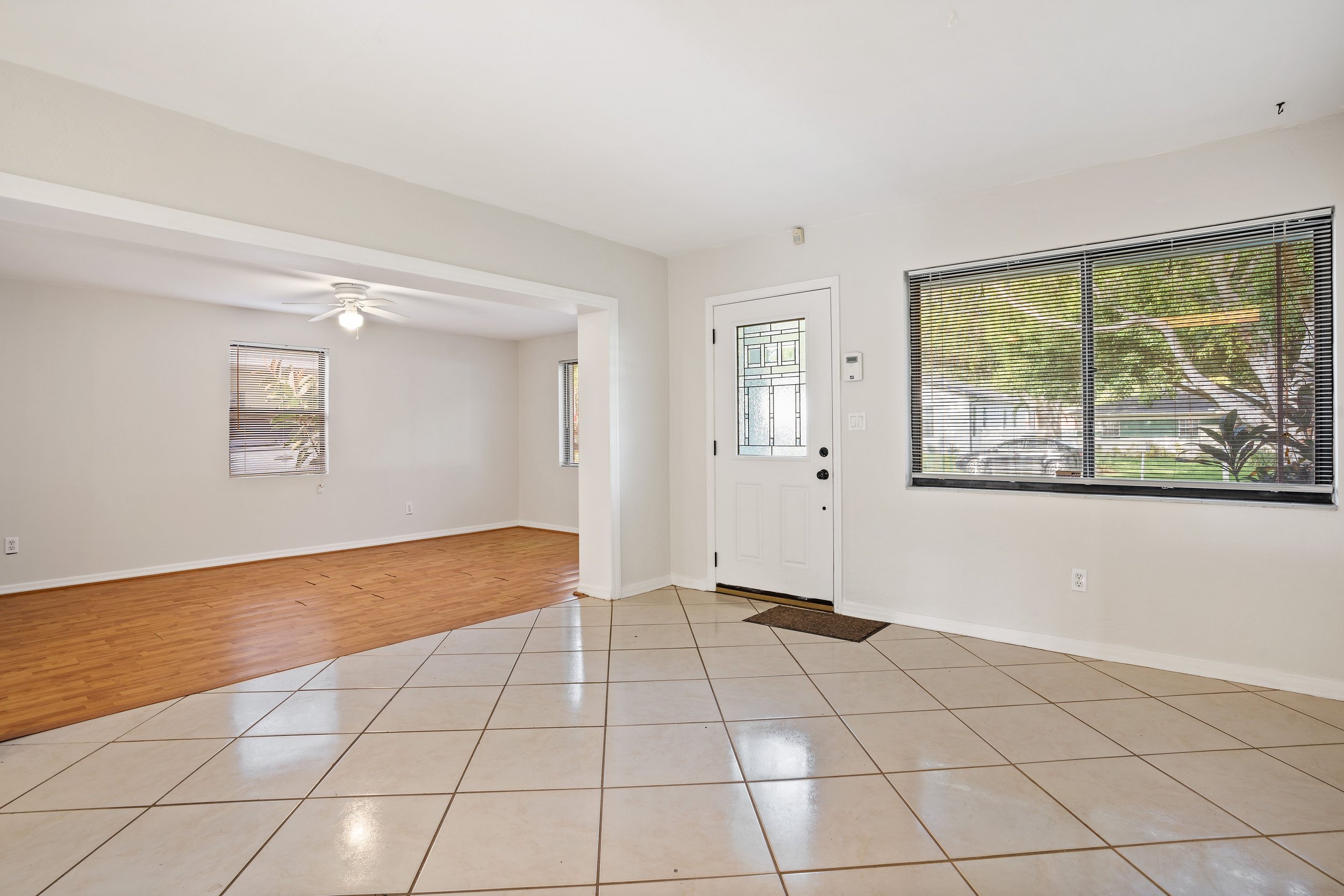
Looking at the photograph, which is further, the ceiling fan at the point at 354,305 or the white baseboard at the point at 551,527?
the white baseboard at the point at 551,527

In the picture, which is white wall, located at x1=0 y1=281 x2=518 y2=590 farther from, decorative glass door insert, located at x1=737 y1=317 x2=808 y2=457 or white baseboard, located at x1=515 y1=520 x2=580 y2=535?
decorative glass door insert, located at x1=737 y1=317 x2=808 y2=457

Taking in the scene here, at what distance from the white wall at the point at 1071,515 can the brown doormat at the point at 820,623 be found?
0.62 feet

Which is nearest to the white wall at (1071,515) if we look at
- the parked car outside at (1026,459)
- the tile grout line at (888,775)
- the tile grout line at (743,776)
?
the parked car outside at (1026,459)

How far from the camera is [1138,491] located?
3373 millimetres

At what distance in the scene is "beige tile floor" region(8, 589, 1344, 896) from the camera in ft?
5.87

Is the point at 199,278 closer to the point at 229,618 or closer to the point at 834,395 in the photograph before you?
the point at 229,618

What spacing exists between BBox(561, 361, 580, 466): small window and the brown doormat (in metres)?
4.32

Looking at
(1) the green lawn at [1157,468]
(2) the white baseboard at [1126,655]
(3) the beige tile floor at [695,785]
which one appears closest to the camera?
(3) the beige tile floor at [695,785]

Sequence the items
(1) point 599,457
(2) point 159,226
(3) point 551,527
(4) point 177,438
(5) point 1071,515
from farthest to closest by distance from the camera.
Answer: (3) point 551,527
(4) point 177,438
(1) point 599,457
(5) point 1071,515
(2) point 159,226

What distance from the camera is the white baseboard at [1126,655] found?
2.96 metres

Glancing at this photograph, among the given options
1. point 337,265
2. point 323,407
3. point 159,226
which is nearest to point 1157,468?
point 337,265

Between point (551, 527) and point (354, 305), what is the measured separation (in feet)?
12.2

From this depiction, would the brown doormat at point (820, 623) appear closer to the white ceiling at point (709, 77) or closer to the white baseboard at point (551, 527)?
the white ceiling at point (709, 77)

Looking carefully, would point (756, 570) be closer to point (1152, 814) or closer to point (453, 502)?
point (1152, 814)
